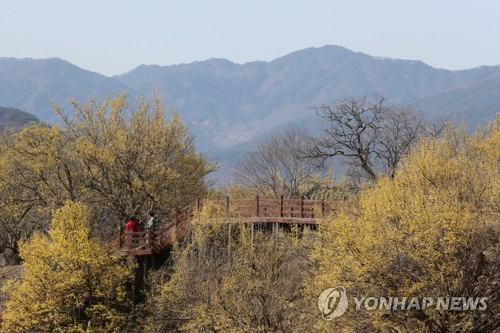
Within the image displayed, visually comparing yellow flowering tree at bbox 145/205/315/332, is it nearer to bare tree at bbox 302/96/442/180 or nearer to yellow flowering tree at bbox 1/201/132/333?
yellow flowering tree at bbox 1/201/132/333

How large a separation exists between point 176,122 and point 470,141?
22.1m

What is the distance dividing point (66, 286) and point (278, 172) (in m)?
28.8

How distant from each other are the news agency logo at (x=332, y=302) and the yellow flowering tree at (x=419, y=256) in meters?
0.23

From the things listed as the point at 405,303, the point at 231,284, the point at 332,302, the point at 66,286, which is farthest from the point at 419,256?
the point at 66,286

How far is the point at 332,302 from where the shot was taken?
24844 millimetres

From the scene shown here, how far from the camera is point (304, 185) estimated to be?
51.9 metres

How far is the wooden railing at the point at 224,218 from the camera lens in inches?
1387

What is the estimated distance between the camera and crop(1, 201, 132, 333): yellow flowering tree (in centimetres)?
3219

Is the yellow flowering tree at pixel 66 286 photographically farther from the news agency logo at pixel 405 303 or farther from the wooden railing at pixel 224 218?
the news agency logo at pixel 405 303

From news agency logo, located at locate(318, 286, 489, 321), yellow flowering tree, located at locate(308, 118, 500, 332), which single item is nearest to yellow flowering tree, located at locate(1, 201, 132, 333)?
yellow flowering tree, located at locate(308, 118, 500, 332)

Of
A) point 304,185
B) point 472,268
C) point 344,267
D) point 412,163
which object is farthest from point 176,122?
point 472,268

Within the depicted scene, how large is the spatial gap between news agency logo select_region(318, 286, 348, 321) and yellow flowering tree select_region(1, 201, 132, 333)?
40.4ft

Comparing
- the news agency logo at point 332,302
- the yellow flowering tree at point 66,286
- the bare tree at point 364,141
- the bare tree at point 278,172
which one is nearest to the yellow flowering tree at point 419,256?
the news agency logo at point 332,302

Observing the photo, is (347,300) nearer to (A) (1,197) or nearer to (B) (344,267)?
(B) (344,267)
